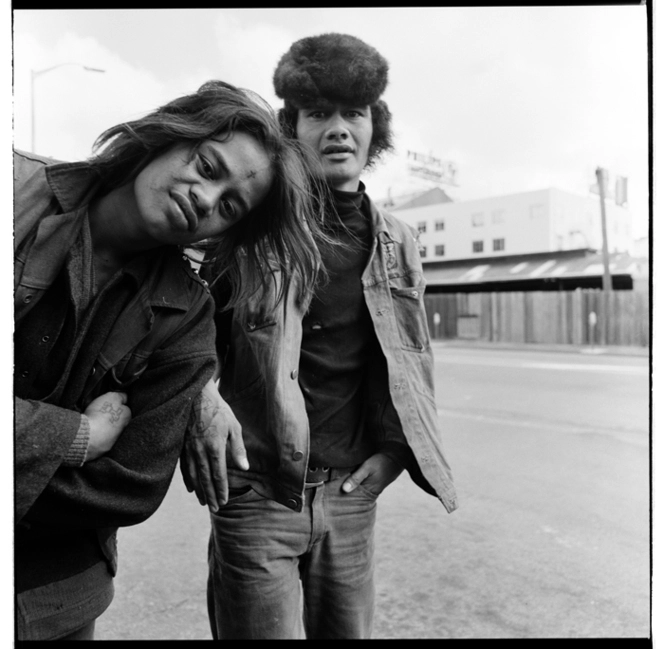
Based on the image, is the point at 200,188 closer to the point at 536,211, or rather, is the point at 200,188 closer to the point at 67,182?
the point at 67,182

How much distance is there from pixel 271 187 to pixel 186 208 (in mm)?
187

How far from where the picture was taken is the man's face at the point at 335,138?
1.47 meters

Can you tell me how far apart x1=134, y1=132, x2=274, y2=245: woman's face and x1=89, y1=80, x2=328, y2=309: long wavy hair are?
0.02m

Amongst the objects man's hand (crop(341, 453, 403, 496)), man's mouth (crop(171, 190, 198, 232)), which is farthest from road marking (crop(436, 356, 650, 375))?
man's mouth (crop(171, 190, 198, 232))

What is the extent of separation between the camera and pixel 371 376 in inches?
59.1

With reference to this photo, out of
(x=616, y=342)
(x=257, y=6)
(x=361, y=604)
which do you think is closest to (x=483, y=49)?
(x=257, y=6)

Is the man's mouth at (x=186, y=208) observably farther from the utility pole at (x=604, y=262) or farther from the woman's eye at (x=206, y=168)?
the utility pole at (x=604, y=262)

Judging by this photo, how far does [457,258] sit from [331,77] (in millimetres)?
591

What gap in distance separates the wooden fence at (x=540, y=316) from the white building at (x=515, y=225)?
133 millimetres

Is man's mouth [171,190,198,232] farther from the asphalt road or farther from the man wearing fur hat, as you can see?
the asphalt road

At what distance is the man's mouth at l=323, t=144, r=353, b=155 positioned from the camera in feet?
4.82

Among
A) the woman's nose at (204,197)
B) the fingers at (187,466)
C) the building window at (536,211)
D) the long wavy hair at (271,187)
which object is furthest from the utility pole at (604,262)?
the fingers at (187,466)

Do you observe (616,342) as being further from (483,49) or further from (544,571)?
(483,49)

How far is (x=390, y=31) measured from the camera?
62.7 inches
